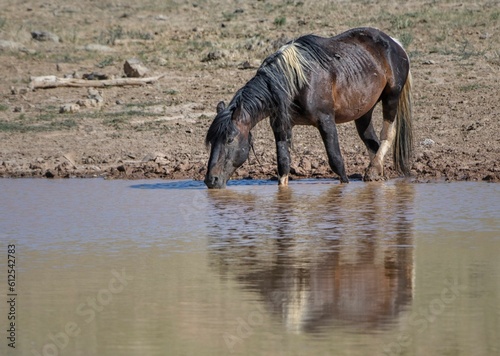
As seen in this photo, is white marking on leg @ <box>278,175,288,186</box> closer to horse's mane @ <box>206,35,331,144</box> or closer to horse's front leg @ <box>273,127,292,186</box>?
horse's front leg @ <box>273,127,292,186</box>

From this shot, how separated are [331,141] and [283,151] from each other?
1.62ft

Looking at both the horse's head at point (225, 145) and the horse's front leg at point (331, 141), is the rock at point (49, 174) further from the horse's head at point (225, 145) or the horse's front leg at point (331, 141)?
the horse's front leg at point (331, 141)

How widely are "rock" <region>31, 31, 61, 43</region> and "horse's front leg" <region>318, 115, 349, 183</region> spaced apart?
1077 centimetres

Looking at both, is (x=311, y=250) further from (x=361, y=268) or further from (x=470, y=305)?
(x=470, y=305)

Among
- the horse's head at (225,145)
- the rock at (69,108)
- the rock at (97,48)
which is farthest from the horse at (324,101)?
the rock at (97,48)

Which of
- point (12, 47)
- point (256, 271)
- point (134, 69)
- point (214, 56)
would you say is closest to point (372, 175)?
point (256, 271)

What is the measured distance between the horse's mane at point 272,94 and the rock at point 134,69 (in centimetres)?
605

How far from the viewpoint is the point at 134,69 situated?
54.5ft

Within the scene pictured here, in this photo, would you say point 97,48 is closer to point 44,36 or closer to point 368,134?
point 44,36

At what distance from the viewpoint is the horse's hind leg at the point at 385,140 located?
11570 millimetres

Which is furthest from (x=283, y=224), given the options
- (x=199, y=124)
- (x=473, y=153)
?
(x=199, y=124)

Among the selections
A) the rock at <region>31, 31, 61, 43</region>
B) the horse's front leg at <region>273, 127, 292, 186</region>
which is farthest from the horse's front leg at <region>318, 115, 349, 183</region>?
the rock at <region>31, 31, 61, 43</region>

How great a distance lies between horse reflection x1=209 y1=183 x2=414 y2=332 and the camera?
5738mm

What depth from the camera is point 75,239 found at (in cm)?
802
